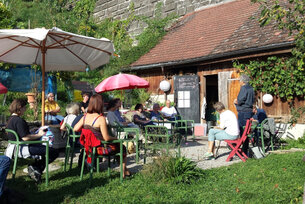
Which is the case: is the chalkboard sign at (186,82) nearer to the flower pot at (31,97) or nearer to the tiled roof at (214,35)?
the tiled roof at (214,35)

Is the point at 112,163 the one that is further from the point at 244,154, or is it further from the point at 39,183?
the point at 244,154

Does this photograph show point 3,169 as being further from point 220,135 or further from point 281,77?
point 281,77

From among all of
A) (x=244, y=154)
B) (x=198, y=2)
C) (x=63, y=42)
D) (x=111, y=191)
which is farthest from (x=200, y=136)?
(x=198, y=2)

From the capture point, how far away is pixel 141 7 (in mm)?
18062

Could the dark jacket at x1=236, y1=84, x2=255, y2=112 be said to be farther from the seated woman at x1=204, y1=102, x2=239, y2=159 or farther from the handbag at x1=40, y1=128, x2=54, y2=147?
the handbag at x1=40, y1=128, x2=54, y2=147

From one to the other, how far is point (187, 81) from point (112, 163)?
636cm

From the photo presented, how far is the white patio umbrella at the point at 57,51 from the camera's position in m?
6.09

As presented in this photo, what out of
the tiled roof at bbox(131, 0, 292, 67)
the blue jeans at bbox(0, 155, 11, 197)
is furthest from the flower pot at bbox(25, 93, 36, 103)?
the blue jeans at bbox(0, 155, 11, 197)

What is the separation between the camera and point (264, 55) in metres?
9.77

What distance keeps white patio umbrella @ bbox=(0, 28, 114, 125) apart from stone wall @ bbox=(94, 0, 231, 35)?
9.77 meters

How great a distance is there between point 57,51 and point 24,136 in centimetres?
291

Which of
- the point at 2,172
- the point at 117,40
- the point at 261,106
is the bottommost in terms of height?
the point at 2,172

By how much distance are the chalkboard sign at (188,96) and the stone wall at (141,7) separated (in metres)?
5.13

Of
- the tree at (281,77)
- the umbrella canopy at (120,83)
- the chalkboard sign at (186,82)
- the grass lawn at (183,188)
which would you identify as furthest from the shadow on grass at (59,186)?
the chalkboard sign at (186,82)
